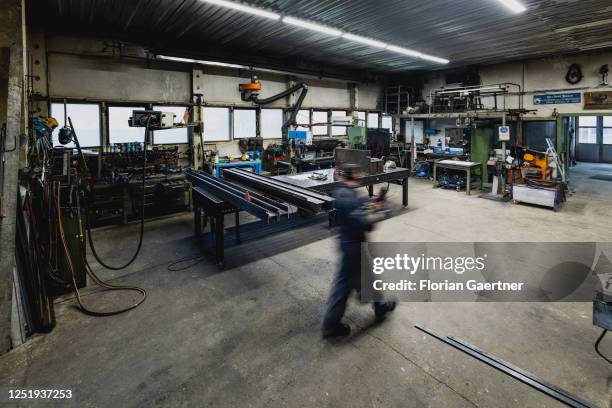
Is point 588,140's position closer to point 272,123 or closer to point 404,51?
point 404,51

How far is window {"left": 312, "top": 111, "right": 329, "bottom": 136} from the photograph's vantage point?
32.1 feet

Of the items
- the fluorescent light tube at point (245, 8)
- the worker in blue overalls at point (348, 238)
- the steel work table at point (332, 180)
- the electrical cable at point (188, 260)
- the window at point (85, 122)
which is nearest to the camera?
the worker in blue overalls at point (348, 238)

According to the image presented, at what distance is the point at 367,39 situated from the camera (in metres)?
6.49

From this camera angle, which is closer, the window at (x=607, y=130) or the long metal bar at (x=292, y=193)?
the long metal bar at (x=292, y=193)

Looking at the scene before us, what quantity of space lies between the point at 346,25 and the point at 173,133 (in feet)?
13.3

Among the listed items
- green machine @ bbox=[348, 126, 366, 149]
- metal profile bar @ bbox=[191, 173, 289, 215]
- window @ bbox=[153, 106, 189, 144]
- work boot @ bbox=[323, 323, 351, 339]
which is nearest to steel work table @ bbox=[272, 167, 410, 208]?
metal profile bar @ bbox=[191, 173, 289, 215]

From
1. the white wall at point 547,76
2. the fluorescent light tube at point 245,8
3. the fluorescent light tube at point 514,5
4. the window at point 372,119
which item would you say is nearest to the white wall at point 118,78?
the fluorescent light tube at point 245,8

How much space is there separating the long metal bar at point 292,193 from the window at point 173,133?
8.94ft

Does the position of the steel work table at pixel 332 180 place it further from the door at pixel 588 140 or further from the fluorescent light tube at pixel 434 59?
the door at pixel 588 140

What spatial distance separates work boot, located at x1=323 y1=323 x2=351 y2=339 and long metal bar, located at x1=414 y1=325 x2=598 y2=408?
0.63 m

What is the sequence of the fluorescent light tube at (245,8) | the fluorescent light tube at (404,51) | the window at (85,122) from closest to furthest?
the fluorescent light tube at (245,8) → the window at (85,122) → the fluorescent light tube at (404,51)

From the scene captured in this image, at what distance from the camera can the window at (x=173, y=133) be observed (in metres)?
6.84

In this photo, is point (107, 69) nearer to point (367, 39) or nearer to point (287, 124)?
point (287, 124)

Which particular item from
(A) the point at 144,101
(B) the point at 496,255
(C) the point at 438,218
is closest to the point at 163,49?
(A) the point at 144,101
